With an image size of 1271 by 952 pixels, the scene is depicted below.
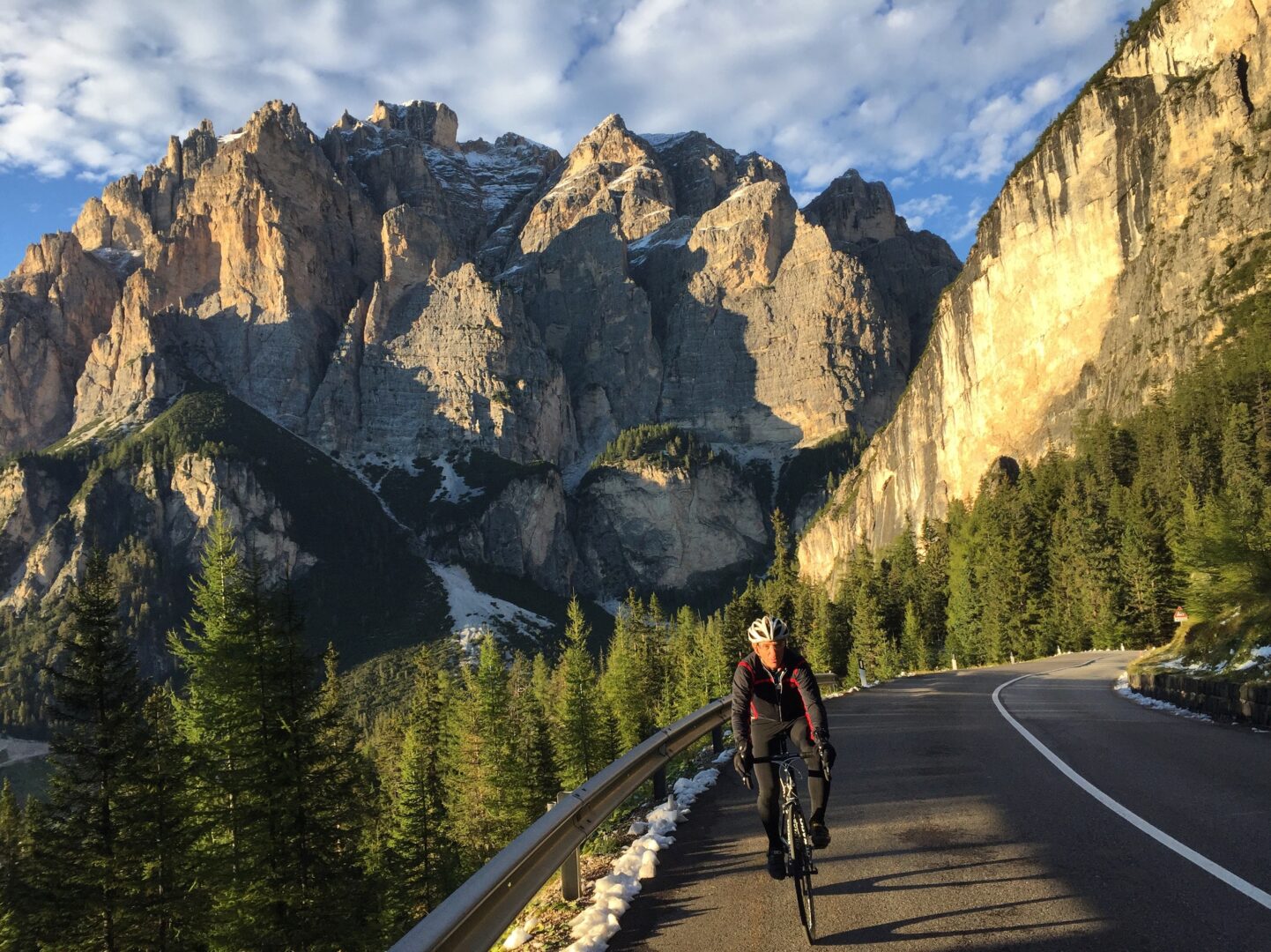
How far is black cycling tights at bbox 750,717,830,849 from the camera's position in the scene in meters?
5.97

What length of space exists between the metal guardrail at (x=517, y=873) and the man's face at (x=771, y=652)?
2210 millimetres

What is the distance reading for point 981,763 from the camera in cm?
1121

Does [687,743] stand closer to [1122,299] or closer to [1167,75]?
[1122,299]

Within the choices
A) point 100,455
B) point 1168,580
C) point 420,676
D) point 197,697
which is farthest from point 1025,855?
point 100,455

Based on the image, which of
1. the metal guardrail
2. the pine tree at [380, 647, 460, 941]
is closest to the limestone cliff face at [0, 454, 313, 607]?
the pine tree at [380, 647, 460, 941]

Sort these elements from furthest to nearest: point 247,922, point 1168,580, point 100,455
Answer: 1. point 100,455
2. point 1168,580
3. point 247,922

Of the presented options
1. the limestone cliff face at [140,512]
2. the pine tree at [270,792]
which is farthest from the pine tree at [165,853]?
the limestone cliff face at [140,512]

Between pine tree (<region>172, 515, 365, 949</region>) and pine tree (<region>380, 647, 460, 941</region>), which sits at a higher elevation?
pine tree (<region>172, 515, 365, 949</region>)

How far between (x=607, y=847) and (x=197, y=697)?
47.8 ft

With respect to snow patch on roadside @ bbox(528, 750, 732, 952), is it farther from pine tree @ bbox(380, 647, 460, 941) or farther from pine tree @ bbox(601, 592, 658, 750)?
pine tree @ bbox(601, 592, 658, 750)

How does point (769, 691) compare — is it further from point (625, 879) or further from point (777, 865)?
point (625, 879)

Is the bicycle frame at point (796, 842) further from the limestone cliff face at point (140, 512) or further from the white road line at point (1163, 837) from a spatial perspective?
the limestone cliff face at point (140, 512)

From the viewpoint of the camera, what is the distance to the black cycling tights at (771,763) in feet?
19.6

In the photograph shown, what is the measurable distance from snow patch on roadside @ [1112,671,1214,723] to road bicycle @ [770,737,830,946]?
1275 centimetres
